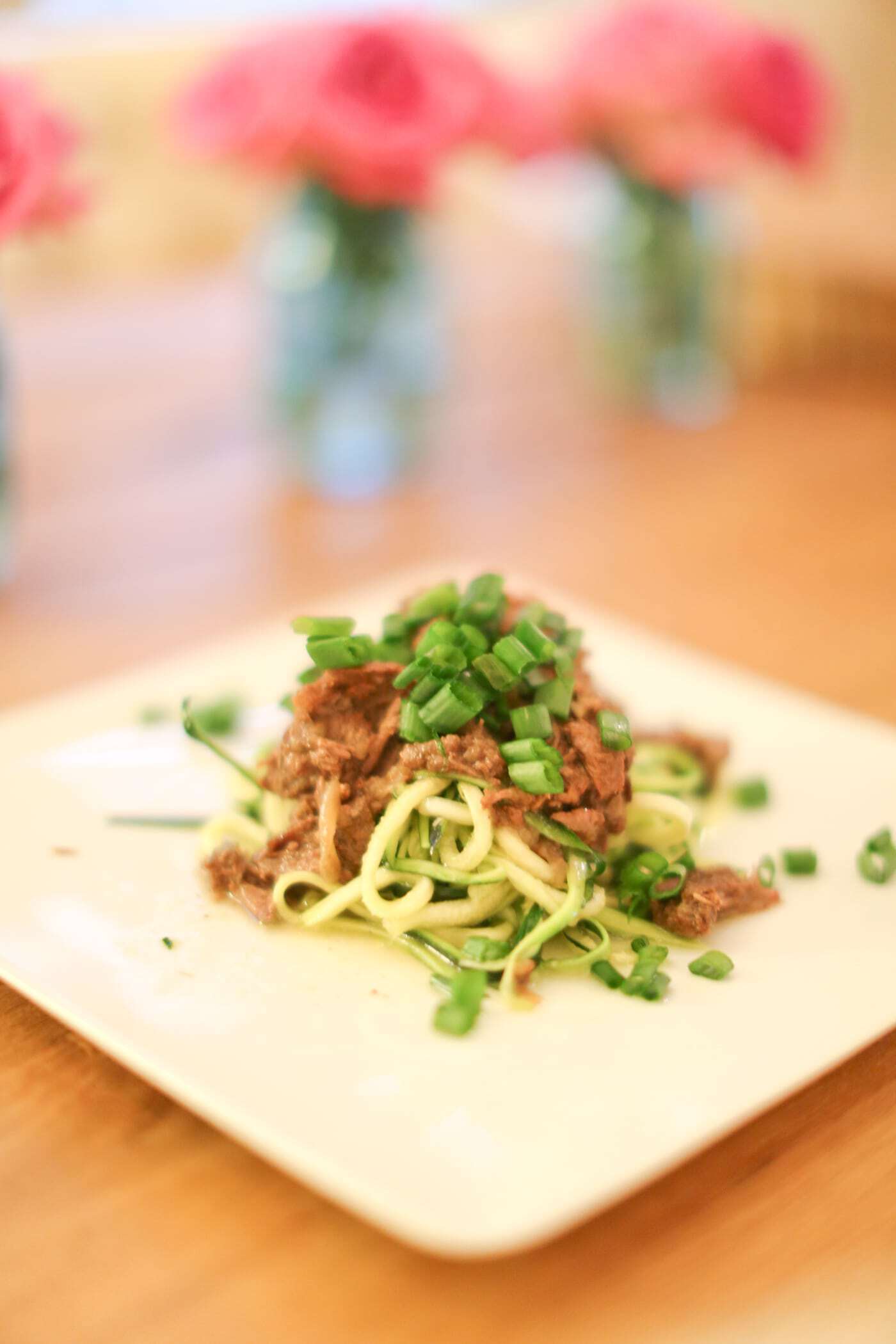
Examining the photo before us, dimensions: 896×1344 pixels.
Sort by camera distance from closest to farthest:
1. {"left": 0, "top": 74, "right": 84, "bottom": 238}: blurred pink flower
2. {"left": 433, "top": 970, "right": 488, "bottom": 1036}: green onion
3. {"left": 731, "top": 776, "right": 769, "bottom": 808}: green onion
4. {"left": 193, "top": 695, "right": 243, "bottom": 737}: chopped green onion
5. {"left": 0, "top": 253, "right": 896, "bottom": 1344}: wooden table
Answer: {"left": 0, "top": 253, "right": 896, "bottom": 1344}: wooden table → {"left": 433, "top": 970, "right": 488, "bottom": 1036}: green onion → {"left": 731, "top": 776, "right": 769, "bottom": 808}: green onion → {"left": 193, "top": 695, "right": 243, "bottom": 737}: chopped green onion → {"left": 0, "top": 74, "right": 84, "bottom": 238}: blurred pink flower

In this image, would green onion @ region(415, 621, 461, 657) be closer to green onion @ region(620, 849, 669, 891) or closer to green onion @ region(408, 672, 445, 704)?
green onion @ region(408, 672, 445, 704)

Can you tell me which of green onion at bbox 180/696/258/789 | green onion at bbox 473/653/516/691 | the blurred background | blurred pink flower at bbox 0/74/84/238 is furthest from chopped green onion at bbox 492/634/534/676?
blurred pink flower at bbox 0/74/84/238

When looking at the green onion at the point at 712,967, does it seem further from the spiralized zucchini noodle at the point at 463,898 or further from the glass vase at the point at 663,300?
the glass vase at the point at 663,300

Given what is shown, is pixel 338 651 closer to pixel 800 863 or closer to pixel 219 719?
pixel 219 719

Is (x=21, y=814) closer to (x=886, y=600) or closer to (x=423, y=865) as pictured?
(x=423, y=865)

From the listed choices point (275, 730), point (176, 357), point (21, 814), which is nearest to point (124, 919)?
point (21, 814)
